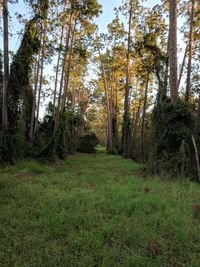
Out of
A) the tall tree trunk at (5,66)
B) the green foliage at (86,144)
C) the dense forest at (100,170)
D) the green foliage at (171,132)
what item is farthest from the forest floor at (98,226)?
the green foliage at (86,144)

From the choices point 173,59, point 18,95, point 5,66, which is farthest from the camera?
point 18,95

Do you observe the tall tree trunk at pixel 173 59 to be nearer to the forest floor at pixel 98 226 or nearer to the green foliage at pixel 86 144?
the forest floor at pixel 98 226

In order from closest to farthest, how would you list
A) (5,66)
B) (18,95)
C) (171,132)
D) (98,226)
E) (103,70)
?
(98,226) → (171,132) → (5,66) → (18,95) → (103,70)

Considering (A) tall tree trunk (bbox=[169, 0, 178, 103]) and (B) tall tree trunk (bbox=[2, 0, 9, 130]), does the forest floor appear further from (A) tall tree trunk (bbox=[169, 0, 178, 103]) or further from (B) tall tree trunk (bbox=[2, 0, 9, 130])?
(A) tall tree trunk (bbox=[169, 0, 178, 103])

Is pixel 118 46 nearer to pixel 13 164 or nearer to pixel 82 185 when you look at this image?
pixel 13 164

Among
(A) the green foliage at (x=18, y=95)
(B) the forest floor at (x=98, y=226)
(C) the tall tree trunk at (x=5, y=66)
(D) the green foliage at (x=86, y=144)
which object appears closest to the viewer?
(B) the forest floor at (x=98, y=226)

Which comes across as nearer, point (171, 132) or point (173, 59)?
point (171, 132)

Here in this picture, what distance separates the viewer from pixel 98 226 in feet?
10.5

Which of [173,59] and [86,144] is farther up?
[173,59]

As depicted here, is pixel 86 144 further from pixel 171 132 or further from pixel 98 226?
pixel 98 226

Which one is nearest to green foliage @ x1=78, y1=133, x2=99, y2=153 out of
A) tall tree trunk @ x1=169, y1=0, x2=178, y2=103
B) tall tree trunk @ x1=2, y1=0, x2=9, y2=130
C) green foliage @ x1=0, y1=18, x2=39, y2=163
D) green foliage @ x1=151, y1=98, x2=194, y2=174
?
green foliage @ x1=0, y1=18, x2=39, y2=163

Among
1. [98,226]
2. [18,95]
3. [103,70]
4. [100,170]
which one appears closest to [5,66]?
[18,95]

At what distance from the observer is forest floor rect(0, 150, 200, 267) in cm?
250

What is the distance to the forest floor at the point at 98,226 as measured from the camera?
98.3 inches
